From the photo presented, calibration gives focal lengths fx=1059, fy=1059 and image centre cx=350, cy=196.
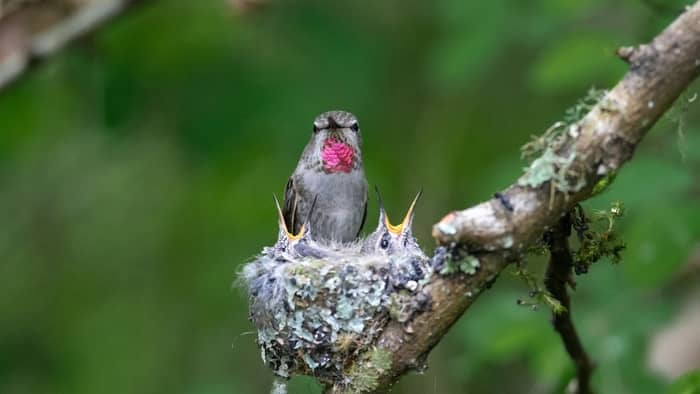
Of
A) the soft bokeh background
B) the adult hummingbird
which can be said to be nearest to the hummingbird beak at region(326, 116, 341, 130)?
the adult hummingbird

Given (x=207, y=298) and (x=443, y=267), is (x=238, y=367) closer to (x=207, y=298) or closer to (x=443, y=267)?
(x=207, y=298)

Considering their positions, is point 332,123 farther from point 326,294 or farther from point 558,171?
point 558,171

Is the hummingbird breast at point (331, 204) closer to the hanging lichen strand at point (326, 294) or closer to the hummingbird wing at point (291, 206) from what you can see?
the hummingbird wing at point (291, 206)

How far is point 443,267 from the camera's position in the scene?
7.72ft

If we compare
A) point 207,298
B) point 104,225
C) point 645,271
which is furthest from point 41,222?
point 645,271

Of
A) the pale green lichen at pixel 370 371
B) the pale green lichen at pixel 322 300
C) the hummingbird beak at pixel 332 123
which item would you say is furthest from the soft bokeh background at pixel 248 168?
the pale green lichen at pixel 370 371

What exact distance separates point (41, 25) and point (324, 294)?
274 centimetres

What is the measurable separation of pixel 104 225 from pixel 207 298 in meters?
1.17

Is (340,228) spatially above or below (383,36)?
below

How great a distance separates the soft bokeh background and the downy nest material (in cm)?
92

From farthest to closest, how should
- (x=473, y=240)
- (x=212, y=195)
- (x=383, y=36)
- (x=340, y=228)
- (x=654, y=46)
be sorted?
(x=383, y=36) → (x=212, y=195) → (x=340, y=228) → (x=473, y=240) → (x=654, y=46)

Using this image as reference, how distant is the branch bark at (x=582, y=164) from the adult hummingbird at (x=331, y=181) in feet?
8.21

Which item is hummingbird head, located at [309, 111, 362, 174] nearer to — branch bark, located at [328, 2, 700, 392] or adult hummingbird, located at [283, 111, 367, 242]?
adult hummingbird, located at [283, 111, 367, 242]

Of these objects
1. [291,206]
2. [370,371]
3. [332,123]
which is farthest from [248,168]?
[370,371]
